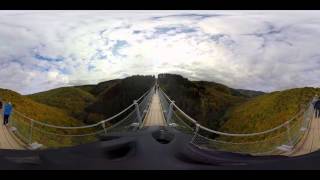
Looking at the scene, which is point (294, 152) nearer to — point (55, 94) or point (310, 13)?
point (310, 13)

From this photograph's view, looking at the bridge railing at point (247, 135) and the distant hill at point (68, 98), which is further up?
the distant hill at point (68, 98)

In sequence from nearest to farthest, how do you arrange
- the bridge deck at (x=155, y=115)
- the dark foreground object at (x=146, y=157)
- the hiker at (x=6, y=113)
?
the dark foreground object at (x=146, y=157) → the bridge deck at (x=155, y=115) → the hiker at (x=6, y=113)

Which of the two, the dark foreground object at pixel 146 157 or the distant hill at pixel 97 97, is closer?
the dark foreground object at pixel 146 157

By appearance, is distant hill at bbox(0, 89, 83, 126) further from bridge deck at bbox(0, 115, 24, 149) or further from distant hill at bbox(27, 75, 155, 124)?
bridge deck at bbox(0, 115, 24, 149)

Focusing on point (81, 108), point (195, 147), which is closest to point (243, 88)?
point (195, 147)

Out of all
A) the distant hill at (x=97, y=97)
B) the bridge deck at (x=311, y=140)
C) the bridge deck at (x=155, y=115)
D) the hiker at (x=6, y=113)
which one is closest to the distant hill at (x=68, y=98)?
the distant hill at (x=97, y=97)

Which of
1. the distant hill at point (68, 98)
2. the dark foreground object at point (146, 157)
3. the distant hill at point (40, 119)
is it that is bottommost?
the dark foreground object at point (146, 157)

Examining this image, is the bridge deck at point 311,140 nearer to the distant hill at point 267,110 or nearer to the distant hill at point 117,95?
the distant hill at point 267,110
